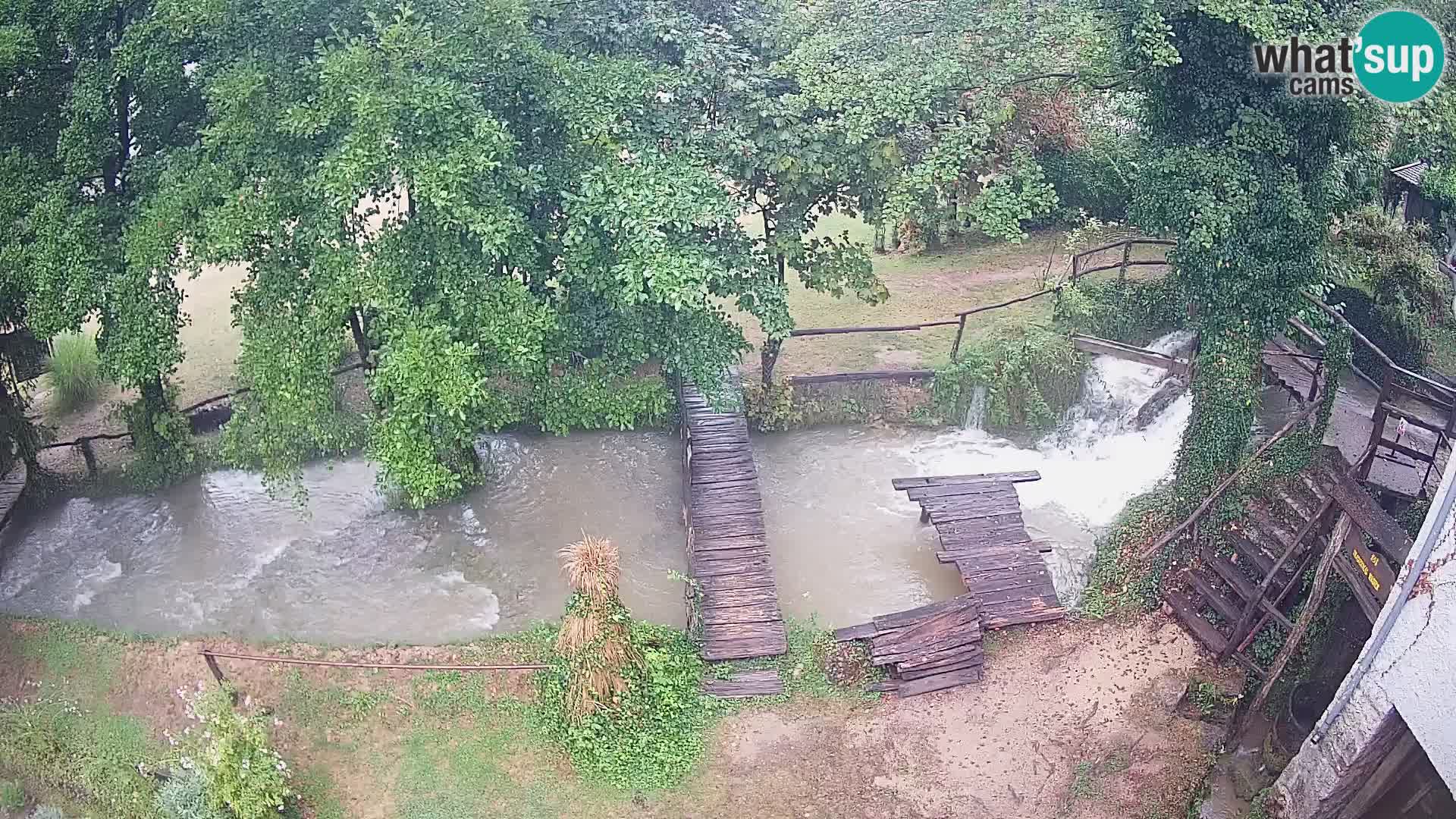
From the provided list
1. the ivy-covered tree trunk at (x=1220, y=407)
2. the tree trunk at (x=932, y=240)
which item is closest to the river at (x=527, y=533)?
the ivy-covered tree trunk at (x=1220, y=407)

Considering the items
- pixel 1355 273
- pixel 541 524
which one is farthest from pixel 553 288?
pixel 1355 273

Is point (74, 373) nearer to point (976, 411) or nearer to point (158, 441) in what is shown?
point (158, 441)

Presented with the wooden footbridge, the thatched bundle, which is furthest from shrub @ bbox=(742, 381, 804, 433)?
the thatched bundle

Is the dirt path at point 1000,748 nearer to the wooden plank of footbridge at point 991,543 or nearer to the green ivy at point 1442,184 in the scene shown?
the wooden plank of footbridge at point 991,543

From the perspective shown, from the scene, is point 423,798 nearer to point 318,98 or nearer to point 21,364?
point 318,98

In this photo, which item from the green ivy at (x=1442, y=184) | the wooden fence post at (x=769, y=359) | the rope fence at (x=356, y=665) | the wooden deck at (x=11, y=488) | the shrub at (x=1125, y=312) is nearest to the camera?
the rope fence at (x=356, y=665)
